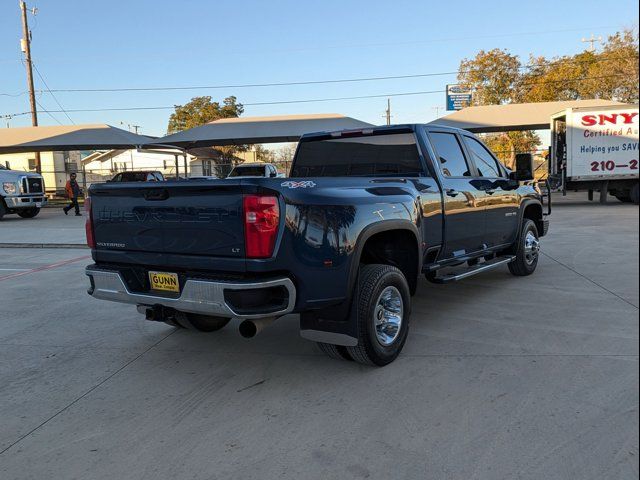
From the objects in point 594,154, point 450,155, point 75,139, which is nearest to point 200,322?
point 450,155

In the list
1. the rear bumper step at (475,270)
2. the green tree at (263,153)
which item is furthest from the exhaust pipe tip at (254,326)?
the green tree at (263,153)

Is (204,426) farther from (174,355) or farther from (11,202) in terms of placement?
(11,202)

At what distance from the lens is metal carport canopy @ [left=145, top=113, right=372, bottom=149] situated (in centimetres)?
2548

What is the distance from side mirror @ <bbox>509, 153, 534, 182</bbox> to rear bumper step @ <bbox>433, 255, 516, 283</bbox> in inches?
40.8

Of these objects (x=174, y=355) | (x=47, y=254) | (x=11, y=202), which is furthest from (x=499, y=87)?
(x=174, y=355)

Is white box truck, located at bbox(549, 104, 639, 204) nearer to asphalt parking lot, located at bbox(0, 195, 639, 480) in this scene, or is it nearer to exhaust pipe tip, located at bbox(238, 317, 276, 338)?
asphalt parking lot, located at bbox(0, 195, 639, 480)

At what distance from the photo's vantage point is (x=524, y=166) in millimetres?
6594

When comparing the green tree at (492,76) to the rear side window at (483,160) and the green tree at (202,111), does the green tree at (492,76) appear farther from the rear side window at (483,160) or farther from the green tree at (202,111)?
the rear side window at (483,160)

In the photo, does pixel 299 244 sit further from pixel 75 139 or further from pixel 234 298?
pixel 75 139

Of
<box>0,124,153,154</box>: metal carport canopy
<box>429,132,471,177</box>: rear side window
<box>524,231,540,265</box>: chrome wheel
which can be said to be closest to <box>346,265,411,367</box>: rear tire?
<box>429,132,471,177</box>: rear side window

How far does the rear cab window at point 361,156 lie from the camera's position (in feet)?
17.7

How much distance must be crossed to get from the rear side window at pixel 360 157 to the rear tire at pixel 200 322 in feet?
6.22

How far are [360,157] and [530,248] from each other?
3.23 metres

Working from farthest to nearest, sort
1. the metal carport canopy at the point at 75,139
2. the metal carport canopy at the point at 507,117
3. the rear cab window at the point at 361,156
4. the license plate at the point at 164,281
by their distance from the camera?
1. the metal carport canopy at the point at 75,139
2. the metal carport canopy at the point at 507,117
3. the rear cab window at the point at 361,156
4. the license plate at the point at 164,281
